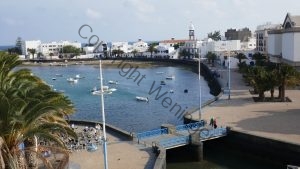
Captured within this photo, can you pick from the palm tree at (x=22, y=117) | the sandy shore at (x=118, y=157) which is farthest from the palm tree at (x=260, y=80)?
the palm tree at (x=22, y=117)

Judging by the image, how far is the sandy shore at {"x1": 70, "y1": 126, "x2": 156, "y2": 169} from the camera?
90.9 ft

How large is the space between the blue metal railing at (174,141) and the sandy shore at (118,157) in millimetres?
2399

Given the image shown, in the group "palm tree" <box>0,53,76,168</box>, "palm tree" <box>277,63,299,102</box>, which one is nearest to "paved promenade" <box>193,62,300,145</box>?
"palm tree" <box>277,63,299,102</box>

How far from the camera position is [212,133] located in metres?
37.3

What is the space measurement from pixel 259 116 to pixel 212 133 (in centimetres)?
961

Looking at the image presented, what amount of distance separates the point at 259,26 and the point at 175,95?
101 m

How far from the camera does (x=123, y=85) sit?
333 ft

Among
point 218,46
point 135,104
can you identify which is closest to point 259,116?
point 135,104

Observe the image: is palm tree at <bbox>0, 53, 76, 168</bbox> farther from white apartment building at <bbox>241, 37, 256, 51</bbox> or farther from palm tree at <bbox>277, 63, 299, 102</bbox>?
white apartment building at <bbox>241, 37, 256, 51</bbox>

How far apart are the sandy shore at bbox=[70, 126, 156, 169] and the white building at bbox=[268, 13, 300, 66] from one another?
191 ft

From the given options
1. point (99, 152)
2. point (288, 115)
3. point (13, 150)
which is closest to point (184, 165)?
point (99, 152)

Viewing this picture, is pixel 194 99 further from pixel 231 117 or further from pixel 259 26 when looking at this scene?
pixel 259 26

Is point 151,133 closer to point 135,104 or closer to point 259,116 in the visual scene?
point 259,116

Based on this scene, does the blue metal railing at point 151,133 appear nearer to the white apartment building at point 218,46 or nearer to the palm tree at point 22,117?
the palm tree at point 22,117
